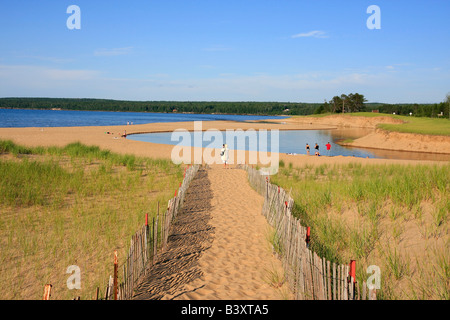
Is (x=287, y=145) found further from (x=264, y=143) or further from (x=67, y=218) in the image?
(x=67, y=218)

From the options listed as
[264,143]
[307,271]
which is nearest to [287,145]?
[264,143]

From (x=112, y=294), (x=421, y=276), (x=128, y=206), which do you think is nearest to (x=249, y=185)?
(x=128, y=206)

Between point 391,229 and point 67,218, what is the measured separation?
7448 millimetres

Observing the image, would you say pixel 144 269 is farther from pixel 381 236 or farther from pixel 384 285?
pixel 381 236

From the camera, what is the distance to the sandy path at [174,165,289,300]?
5.00 meters

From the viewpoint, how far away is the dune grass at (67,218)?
5.53 m

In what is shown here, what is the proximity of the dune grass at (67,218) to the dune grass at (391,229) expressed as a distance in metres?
4.08

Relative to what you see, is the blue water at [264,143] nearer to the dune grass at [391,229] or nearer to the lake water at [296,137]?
the lake water at [296,137]

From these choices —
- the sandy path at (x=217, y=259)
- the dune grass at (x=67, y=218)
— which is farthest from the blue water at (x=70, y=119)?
the sandy path at (x=217, y=259)

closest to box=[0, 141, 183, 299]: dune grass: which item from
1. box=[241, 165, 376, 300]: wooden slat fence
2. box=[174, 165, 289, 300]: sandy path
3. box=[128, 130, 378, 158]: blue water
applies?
box=[174, 165, 289, 300]: sandy path

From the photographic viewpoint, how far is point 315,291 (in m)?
4.32

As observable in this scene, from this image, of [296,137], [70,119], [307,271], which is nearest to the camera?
[307,271]

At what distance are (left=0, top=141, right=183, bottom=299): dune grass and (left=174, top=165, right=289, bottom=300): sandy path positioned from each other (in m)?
1.67

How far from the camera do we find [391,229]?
22.2 ft
